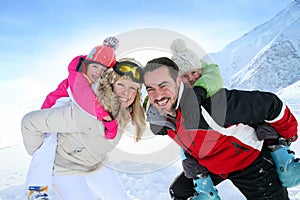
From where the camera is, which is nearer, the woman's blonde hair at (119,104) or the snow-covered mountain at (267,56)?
the woman's blonde hair at (119,104)

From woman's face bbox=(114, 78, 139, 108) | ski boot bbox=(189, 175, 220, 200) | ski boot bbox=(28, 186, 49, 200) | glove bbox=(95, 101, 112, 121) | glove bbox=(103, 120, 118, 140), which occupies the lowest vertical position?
ski boot bbox=(189, 175, 220, 200)

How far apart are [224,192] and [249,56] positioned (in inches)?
3604

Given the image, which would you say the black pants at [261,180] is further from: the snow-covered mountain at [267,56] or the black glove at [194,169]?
the snow-covered mountain at [267,56]

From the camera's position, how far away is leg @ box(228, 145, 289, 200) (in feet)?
7.93

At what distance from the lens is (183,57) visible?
2.77m

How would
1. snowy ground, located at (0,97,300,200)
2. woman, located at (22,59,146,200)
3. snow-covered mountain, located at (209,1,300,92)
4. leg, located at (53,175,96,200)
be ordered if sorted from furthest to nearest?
snow-covered mountain, located at (209,1,300,92) → snowy ground, located at (0,97,300,200) → leg, located at (53,175,96,200) → woman, located at (22,59,146,200)

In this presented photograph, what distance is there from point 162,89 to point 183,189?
3.57ft

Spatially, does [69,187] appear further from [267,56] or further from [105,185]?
[267,56]

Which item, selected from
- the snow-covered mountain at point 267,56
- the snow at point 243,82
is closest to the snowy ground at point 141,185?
the snow at point 243,82

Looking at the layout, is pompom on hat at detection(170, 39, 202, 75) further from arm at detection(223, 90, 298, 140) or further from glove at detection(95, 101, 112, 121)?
glove at detection(95, 101, 112, 121)

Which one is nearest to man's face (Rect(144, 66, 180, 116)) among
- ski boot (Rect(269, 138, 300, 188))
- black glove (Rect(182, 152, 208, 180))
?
black glove (Rect(182, 152, 208, 180))

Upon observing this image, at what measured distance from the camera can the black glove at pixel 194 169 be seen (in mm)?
2617

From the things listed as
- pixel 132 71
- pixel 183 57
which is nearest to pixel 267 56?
pixel 183 57

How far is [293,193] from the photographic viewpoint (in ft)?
11.4
